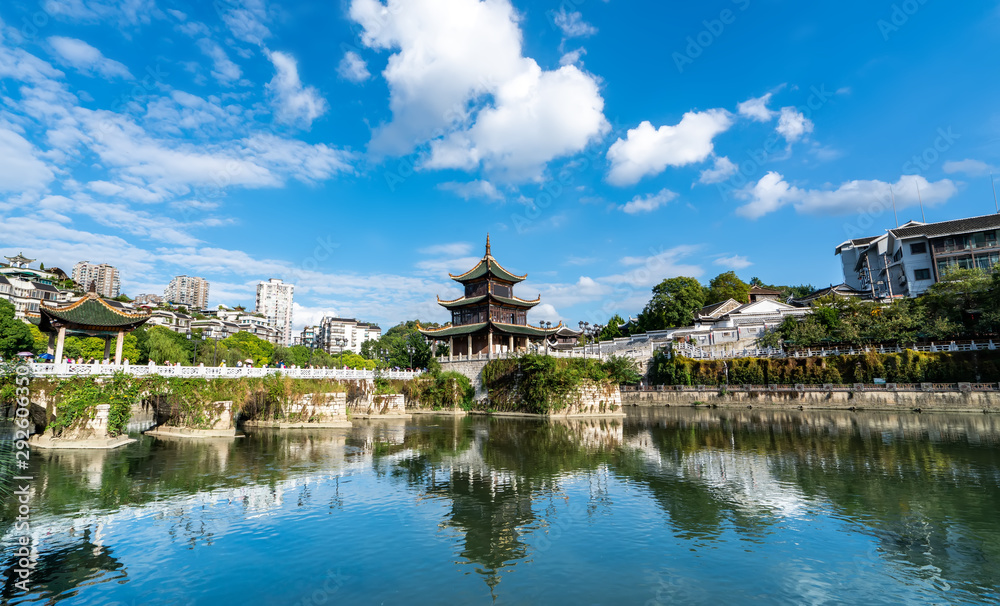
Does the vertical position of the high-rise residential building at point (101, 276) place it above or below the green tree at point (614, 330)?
above

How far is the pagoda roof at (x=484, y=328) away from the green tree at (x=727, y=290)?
3605cm

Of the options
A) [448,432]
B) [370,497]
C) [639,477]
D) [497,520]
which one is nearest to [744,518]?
[639,477]

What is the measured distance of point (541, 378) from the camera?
1538 inches

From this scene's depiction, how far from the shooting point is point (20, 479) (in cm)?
1501

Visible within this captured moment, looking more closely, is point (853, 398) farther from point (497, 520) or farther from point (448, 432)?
point (497, 520)

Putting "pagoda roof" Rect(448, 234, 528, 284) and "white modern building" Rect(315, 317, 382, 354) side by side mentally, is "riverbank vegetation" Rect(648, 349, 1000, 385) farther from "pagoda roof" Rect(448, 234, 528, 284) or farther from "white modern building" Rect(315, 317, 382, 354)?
"white modern building" Rect(315, 317, 382, 354)

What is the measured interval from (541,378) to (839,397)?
25.4 metres

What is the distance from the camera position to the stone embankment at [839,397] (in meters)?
34.4

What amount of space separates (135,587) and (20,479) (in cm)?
1101

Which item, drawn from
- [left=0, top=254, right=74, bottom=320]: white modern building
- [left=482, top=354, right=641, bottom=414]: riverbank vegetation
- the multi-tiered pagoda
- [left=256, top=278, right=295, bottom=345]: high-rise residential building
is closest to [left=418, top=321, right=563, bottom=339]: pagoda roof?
the multi-tiered pagoda

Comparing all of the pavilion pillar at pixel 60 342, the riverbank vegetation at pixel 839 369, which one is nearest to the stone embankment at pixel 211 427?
the pavilion pillar at pixel 60 342

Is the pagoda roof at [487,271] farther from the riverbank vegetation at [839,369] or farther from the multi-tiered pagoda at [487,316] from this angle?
the riverbank vegetation at [839,369]

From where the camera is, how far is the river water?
851 centimetres

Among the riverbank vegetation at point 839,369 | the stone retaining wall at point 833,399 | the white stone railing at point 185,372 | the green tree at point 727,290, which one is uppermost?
the green tree at point 727,290
